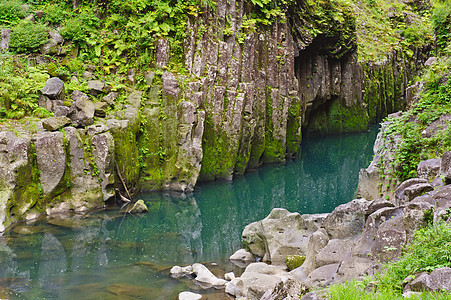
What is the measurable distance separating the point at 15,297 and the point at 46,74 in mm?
11235

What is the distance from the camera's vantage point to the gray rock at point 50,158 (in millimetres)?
15516

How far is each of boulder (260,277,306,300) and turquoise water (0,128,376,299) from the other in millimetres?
3466

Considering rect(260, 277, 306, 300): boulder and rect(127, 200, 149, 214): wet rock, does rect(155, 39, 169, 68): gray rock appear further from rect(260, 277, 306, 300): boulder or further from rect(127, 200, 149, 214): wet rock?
rect(260, 277, 306, 300): boulder

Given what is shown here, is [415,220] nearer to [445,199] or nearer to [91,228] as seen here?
[445,199]

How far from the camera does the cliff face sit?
15648 mm

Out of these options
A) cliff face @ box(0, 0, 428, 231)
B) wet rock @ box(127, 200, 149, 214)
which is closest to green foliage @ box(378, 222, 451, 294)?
wet rock @ box(127, 200, 149, 214)

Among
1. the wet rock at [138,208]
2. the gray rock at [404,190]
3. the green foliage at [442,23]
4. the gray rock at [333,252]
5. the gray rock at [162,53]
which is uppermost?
the gray rock at [162,53]

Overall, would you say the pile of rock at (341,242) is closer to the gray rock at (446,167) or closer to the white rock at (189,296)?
the gray rock at (446,167)

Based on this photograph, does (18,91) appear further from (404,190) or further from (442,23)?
(442,23)

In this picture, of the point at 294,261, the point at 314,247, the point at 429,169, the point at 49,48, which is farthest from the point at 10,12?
the point at 429,169

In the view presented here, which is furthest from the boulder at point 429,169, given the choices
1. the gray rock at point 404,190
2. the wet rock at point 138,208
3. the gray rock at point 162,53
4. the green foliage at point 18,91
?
the gray rock at point 162,53

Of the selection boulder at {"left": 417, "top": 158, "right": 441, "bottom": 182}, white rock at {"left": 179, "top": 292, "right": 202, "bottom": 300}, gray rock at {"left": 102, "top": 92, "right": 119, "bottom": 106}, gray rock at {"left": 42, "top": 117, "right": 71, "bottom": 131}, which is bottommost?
white rock at {"left": 179, "top": 292, "right": 202, "bottom": 300}

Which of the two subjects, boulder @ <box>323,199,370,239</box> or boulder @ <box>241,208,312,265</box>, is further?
boulder @ <box>241,208,312,265</box>

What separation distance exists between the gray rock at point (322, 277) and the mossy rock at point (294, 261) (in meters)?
2.25
